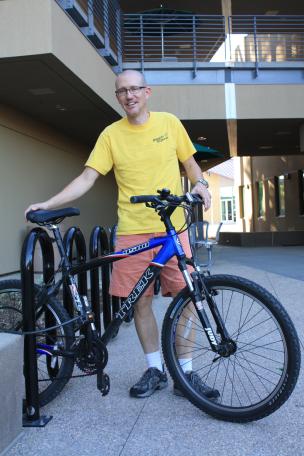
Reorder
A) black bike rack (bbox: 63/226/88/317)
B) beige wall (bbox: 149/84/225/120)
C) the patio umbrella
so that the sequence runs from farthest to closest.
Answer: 1. beige wall (bbox: 149/84/225/120)
2. the patio umbrella
3. black bike rack (bbox: 63/226/88/317)

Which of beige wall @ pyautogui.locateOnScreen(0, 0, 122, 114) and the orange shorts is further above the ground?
beige wall @ pyautogui.locateOnScreen(0, 0, 122, 114)

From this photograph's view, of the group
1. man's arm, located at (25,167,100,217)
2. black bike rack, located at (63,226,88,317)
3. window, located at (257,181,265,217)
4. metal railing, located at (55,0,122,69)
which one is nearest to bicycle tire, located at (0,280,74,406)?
black bike rack, located at (63,226,88,317)

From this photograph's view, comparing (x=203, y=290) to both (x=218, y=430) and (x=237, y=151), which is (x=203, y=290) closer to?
(x=218, y=430)

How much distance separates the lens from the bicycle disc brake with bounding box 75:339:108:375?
2811 mm

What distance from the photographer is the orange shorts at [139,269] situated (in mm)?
3043

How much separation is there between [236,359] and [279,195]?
863 inches

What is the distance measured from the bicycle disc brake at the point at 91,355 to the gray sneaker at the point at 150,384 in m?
0.35

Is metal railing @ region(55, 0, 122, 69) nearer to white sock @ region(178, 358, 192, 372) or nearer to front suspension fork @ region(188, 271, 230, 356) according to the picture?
front suspension fork @ region(188, 271, 230, 356)

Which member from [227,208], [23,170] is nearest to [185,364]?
[23,170]

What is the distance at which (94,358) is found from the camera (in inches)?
111

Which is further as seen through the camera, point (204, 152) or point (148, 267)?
point (204, 152)

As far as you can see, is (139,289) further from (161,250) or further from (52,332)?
(52,332)

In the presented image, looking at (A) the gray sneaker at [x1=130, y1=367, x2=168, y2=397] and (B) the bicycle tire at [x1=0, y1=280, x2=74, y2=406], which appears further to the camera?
(A) the gray sneaker at [x1=130, y1=367, x2=168, y2=397]

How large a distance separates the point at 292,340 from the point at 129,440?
0.94 metres
